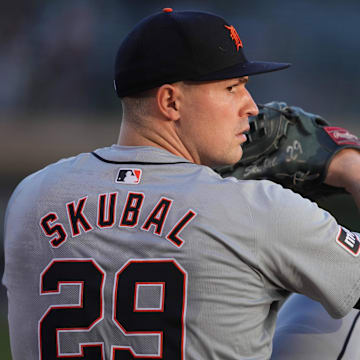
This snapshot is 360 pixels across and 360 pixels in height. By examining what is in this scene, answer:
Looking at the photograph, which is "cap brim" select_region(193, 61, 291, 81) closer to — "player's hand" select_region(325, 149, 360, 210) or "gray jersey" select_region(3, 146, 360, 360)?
"gray jersey" select_region(3, 146, 360, 360)

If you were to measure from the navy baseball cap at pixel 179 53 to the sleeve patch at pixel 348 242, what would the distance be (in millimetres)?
465

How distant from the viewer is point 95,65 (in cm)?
980

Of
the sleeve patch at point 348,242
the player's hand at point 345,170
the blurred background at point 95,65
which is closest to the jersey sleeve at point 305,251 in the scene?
the sleeve patch at point 348,242

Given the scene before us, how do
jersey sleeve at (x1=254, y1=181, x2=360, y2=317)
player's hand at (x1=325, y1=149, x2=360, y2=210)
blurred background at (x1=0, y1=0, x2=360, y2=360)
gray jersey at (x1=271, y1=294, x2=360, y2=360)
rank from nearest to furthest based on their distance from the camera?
jersey sleeve at (x1=254, y1=181, x2=360, y2=317)
gray jersey at (x1=271, y1=294, x2=360, y2=360)
player's hand at (x1=325, y1=149, x2=360, y2=210)
blurred background at (x1=0, y1=0, x2=360, y2=360)

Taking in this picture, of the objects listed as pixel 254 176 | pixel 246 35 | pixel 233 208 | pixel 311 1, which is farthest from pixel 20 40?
pixel 233 208

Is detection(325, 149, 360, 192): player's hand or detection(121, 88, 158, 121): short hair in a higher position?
detection(121, 88, 158, 121): short hair

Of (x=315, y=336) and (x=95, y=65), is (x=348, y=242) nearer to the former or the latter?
(x=315, y=336)

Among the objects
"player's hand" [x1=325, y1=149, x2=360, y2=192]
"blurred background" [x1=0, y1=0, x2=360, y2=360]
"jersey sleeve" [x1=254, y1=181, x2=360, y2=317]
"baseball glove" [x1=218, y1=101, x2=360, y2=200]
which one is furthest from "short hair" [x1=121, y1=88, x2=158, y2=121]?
"blurred background" [x1=0, y1=0, x2=360, y2=360]

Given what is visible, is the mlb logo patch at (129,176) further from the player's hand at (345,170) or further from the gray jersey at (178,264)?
the player's hand at (345,170)

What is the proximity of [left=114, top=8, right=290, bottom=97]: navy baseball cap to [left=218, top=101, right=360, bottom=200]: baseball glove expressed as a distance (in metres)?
0.47

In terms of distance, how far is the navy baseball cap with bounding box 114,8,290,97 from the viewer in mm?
1760

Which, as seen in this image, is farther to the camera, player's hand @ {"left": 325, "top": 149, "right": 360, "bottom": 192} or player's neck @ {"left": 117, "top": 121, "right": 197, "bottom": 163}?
player's hand @ {"left": 325, "top": 149, "right": 360, "bottom": 192}

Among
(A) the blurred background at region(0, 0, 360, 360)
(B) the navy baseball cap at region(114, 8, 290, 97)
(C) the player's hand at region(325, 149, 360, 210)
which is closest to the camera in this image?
(B) the navy baseball cap at region(114, 8, 290, 97)

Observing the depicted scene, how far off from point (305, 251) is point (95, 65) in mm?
8476
